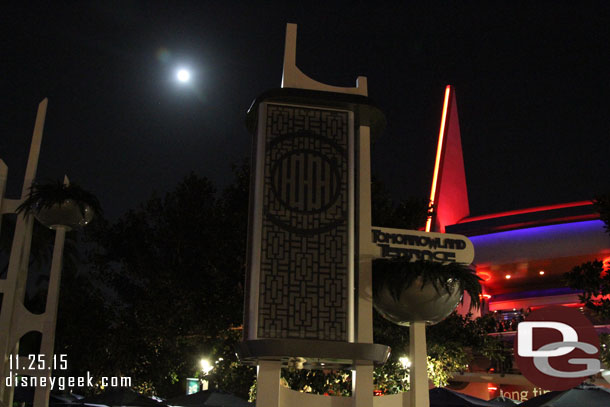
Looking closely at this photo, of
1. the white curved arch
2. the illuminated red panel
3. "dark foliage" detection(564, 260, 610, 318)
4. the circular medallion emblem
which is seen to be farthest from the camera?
the illuminated red panel

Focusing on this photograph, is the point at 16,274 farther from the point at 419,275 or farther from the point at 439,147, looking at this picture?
the point at 439,147

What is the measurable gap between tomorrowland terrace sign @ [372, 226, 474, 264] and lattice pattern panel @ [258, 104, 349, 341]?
1.37 feet

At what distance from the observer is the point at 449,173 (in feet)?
104

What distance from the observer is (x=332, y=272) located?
598 centimetres

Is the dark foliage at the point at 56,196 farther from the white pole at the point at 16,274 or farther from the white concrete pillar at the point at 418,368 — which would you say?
the white concrete pillar at the point at 418,368

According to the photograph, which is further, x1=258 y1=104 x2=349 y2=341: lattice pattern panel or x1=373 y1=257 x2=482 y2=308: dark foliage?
x1=373 y1=257 x2=482 y2=308: dark foliage

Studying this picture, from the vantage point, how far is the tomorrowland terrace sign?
6211mm

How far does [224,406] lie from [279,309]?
8.20m

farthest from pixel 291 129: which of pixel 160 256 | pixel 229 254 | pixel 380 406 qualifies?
pixel 160 256

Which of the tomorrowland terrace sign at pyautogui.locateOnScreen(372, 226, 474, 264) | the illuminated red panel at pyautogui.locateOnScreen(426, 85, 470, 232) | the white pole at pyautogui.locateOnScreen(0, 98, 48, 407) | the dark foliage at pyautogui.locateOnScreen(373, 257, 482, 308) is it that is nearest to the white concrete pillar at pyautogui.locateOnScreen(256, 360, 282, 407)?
the dark foliage at pyautogui.locateOnScreen(373, 257, 482, 308)

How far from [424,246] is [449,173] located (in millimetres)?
26326

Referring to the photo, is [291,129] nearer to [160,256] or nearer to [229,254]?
[229,254]

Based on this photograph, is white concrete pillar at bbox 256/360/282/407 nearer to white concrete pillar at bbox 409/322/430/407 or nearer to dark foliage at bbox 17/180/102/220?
white concrete pillar at bbox 409/322/430/407

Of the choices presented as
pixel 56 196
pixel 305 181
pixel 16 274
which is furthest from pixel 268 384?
pixel 16 274
